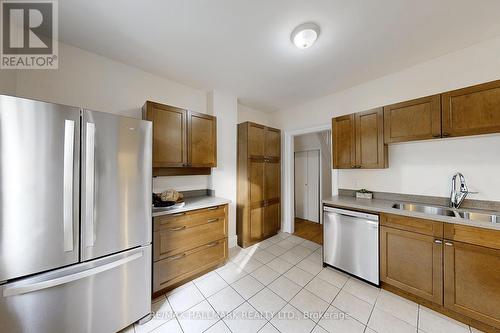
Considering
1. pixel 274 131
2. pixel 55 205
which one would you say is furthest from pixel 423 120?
pixel 55 205

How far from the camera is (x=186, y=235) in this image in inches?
78.7

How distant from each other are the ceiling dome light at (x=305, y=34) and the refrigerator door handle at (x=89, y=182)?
1.88 m

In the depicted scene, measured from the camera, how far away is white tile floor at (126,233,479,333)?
1.49 m

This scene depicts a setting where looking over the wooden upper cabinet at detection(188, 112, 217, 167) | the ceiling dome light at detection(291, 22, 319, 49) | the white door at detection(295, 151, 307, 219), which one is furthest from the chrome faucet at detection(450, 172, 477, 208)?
the wooden upper cabinet at detection(188, 112, 217, 167)

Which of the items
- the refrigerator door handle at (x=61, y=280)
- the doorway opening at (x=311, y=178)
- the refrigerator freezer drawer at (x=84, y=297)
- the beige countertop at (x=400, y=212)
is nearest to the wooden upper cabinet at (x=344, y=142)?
the beige countertop at (x=400, y=212)

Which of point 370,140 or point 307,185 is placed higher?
point 370,140

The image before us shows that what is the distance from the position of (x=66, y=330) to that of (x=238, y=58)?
2790 mm

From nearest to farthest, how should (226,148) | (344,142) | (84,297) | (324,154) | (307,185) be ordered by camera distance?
→ (84,297) → (344,142) → (226,148) → (324,154) → (307,185)

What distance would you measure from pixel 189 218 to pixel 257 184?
1.44 metres

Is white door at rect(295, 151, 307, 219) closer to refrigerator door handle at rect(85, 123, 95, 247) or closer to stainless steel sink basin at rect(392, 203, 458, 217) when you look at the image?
stainless steel sink basin at rect(392, 203, 458, 217)

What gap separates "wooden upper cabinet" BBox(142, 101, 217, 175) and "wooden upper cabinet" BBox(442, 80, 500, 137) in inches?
106

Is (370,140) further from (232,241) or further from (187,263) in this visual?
(187,263)

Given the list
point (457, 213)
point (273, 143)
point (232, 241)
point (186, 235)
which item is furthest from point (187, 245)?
point (457, 213)

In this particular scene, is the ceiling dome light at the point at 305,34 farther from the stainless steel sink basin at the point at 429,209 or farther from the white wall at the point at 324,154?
the white wall at the point at 324,154
